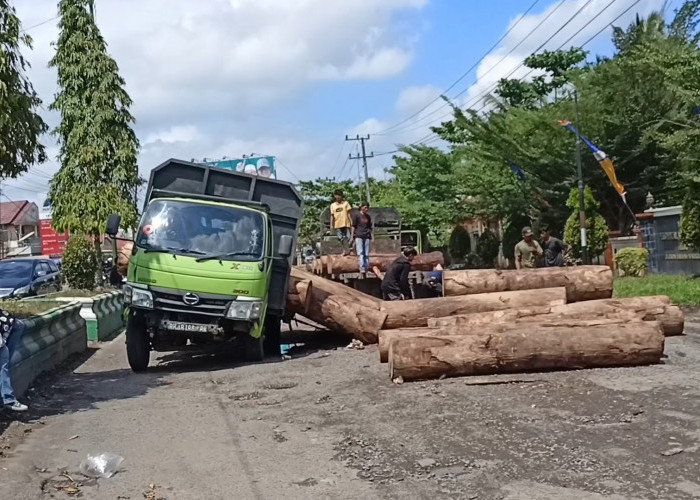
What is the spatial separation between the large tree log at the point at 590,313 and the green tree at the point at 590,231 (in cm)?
1539

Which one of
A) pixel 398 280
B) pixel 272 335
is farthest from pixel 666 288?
pixel 272 335

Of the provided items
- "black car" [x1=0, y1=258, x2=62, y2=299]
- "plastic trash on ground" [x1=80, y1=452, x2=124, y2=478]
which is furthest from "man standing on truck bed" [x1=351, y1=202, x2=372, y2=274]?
"plastic trash on ground" [x1=80, y1=452, x2=124, y2=478]

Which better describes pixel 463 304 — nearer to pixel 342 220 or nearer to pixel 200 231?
pixel 200 231

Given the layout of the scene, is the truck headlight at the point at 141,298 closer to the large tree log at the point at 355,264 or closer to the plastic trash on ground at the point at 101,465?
the plastic trash on ground at the point at 101,465

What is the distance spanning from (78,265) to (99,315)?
20.4 ft

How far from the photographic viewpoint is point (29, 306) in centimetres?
1414

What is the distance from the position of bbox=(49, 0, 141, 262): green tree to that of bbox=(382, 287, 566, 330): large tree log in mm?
19710

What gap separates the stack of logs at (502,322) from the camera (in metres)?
9.02

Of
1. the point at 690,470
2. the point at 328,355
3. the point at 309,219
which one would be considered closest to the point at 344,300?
the point at 328,355

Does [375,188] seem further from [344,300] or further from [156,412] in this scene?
[156,412]

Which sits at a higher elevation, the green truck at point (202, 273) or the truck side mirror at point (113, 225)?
the truck side mirror at point (113, 225)

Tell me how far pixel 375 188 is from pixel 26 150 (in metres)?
67.6

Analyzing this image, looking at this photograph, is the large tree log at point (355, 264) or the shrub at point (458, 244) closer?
the large tree log at point (355, 264)

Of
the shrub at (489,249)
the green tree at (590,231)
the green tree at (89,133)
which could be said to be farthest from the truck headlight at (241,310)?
the shrub at (489,249)
